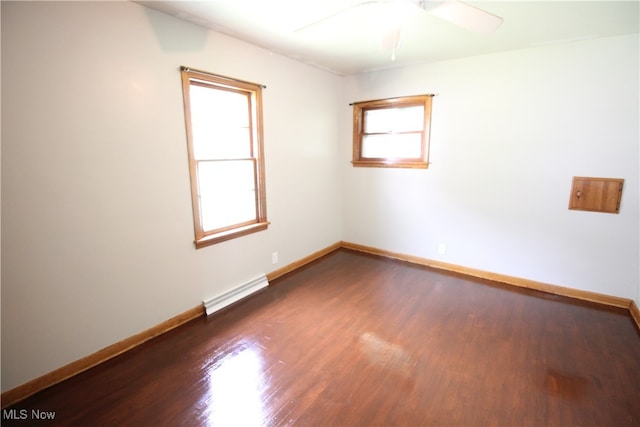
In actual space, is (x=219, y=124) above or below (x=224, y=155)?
above

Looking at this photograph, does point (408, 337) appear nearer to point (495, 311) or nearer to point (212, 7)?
point (495, 311)

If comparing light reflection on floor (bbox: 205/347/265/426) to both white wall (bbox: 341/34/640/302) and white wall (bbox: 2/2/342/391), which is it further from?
white wall (bbox: 341/34/640/302)

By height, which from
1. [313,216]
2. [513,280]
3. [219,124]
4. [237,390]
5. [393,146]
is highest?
[219,124]

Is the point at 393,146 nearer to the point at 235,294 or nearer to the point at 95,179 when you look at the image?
the point at 235,294

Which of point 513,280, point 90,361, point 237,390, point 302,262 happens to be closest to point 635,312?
point 513,280

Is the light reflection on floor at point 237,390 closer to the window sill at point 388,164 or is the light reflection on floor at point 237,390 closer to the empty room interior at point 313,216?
the empty room interior at point 313,216

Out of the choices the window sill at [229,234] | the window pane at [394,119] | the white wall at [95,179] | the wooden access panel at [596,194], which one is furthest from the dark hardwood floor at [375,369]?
the window pane at [394,119]

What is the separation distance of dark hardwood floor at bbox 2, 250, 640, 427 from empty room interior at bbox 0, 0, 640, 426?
17mm

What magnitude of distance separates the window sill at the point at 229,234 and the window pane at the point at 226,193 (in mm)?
90

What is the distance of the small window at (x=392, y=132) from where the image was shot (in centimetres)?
380

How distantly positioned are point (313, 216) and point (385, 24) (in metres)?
2.37

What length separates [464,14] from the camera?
6.27 feet

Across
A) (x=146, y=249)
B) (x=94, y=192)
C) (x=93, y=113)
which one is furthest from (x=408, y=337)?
Answer: (x=93, y=113)

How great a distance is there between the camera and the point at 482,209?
3.54m
